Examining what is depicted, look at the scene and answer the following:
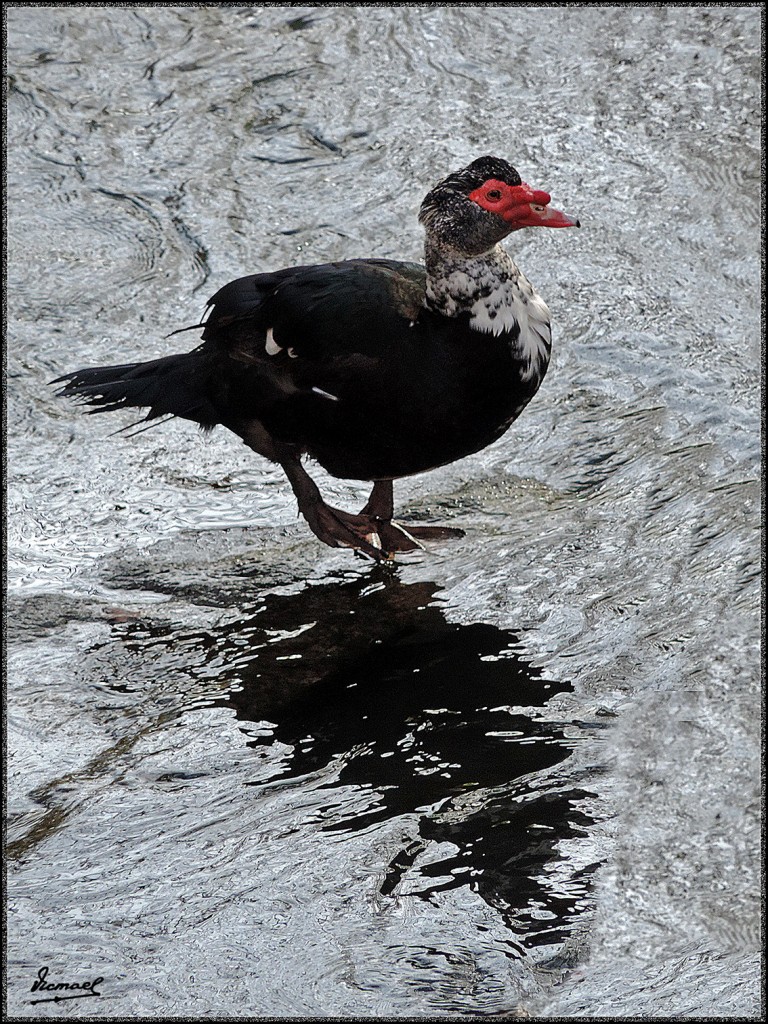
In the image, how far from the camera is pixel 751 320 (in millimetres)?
5637

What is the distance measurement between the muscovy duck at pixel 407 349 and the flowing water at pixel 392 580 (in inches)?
19.4

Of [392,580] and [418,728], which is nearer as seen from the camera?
[418,728]

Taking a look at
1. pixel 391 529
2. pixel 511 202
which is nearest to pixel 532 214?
pixel 511 202

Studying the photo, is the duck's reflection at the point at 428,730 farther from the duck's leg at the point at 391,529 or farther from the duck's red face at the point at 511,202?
the duck's red face at the point at 511,202

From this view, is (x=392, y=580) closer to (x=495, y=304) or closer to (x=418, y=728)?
(x=418, y=728)

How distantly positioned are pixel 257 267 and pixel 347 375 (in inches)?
81.2

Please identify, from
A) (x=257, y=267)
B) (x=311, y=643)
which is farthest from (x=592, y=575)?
(x=257, y=267)

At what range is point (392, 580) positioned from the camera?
469 centimetres

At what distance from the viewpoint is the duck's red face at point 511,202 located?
14.0 ft

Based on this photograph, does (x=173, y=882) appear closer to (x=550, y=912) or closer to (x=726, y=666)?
(x=550, y=912)
